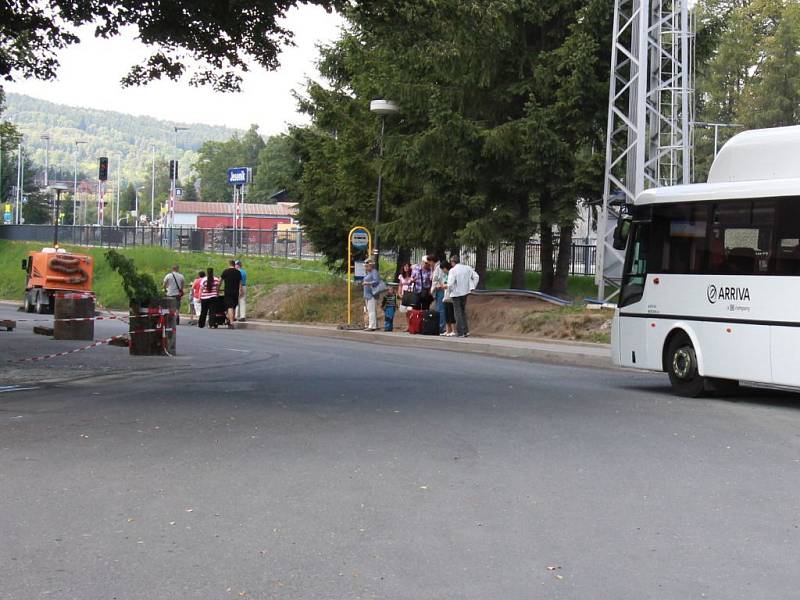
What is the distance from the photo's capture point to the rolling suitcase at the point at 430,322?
28391mm

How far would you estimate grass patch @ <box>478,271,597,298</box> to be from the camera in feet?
108

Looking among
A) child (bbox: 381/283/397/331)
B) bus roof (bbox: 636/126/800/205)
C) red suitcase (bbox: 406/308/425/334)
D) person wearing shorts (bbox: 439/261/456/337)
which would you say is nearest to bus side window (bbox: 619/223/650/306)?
bus roof (bbox: 636/126/800/205)

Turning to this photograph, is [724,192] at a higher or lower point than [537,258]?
higher

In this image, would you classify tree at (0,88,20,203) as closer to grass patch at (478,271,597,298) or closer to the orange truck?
the orange truck

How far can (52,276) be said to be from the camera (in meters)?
42.9

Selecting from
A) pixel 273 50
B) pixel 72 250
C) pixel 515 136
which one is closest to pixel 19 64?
pixel 273 50

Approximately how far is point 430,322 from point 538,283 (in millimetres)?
8416

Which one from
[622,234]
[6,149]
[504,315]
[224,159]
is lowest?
[504,315]

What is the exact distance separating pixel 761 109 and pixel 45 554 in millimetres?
63553

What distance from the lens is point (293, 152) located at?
3997 cm

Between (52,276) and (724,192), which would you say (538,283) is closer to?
(52,276)

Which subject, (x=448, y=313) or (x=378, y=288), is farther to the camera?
(x=378, y=288)

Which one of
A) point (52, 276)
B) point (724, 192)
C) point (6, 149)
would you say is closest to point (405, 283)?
point (724, 192)

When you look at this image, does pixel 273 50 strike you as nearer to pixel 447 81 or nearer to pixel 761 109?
pixel 447 81
